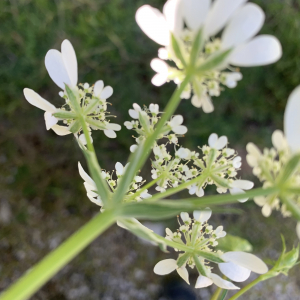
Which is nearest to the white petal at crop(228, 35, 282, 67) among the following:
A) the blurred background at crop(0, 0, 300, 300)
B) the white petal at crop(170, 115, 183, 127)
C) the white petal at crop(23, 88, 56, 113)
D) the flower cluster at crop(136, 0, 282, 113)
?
the flower cluster at crop(136, 0, 282, 113)

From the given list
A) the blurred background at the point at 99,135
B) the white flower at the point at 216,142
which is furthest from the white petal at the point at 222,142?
the blurred background at the point at 99,135

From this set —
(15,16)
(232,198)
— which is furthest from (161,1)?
(232,198)

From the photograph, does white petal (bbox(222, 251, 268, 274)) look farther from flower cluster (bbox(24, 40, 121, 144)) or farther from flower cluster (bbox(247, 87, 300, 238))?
flower cluster (bbox(24, 40, 121, 144))

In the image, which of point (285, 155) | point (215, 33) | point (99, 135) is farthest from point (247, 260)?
point (99, 135)

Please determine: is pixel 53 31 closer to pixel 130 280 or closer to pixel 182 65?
pixel 182 65

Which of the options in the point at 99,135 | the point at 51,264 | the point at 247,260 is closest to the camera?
the point at 51,264

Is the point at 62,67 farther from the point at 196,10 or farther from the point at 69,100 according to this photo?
the point at 196,10

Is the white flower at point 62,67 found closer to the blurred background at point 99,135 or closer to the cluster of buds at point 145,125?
the cluster of buds at point 145,125

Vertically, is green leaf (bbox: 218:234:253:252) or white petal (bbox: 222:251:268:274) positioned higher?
white petal (bbox: 222:251:268:274)
